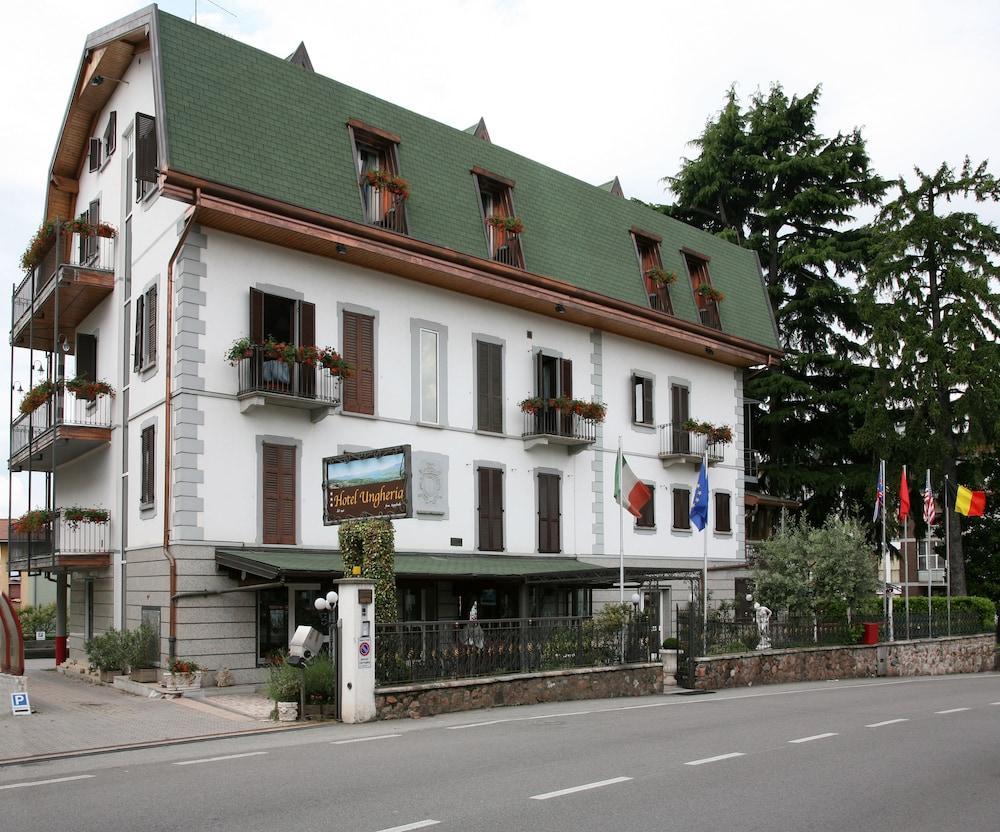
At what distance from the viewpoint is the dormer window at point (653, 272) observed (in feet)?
103

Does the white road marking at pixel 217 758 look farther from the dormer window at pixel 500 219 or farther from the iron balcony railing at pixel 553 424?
the dormer window at pixel 500 219

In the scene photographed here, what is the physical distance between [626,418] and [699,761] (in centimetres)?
1926

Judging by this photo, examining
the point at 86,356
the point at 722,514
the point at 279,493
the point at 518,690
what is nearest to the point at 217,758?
the point at 518,690

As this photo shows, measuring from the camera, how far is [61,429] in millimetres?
24641

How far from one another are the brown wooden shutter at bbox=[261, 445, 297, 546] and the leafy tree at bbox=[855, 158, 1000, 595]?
2319 centimetres

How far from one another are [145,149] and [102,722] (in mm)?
11943

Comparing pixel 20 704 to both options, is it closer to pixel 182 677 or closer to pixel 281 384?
pixel 182 677

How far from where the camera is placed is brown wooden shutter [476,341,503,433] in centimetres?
2669

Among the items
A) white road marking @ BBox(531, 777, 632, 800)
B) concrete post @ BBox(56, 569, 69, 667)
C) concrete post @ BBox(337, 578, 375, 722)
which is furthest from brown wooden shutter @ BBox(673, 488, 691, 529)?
white road marking @ BBox(531, 777, 632, 800)

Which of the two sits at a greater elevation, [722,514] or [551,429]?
[551,429]

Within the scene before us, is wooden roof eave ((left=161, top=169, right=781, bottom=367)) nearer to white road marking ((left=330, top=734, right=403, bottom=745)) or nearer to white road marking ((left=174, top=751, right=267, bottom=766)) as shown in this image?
white road marking ((left=330, top=734, right=403, bottom=745))

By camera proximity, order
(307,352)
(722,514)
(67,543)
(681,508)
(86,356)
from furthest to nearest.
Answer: (722,514) → (681,508) → (86,356) → (67,543) → (307,352)

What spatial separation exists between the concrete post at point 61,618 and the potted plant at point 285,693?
10.7m

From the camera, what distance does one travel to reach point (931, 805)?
374 inches
